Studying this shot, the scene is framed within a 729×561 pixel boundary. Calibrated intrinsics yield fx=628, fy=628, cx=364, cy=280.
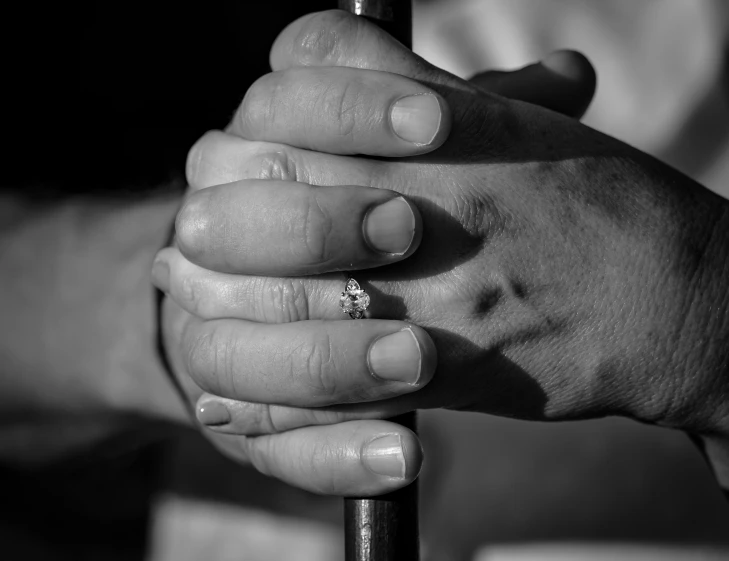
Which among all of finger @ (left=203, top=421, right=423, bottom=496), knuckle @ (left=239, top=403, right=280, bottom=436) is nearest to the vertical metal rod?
finger @ (left=203, top=421, right=423, bottom=496)

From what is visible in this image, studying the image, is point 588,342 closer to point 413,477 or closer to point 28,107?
point 413,477

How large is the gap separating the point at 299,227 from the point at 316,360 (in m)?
0.12

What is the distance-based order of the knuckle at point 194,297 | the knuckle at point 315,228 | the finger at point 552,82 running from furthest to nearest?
1. the finger at point 552,82
2. the knuckle at point 194,297
3. the knuckle at point 315,228

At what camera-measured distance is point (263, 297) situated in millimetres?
610

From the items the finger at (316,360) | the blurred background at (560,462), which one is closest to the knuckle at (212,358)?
the finger at (316,360)

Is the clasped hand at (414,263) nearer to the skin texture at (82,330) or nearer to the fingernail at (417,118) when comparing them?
the fingernail at (417,118)

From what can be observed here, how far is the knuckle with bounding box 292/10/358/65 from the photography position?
0.61 m

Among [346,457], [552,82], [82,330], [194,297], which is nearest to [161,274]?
[194,297]

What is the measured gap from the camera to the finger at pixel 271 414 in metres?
0.62

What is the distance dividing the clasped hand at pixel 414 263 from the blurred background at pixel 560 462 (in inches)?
26.9

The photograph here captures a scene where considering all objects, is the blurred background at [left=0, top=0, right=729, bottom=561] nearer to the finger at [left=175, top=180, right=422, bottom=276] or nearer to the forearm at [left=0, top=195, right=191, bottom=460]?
the forearm at [left=0, top=195, right=191, bottom=460]

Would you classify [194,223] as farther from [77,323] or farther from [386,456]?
[77,323]

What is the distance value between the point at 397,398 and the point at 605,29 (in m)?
1.08

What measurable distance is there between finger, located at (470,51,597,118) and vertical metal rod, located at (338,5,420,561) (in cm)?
18
